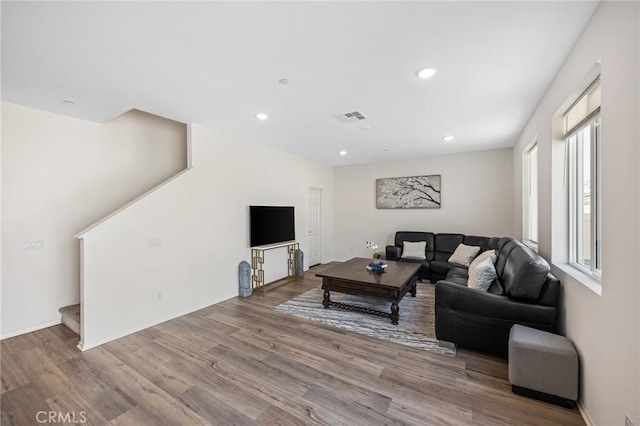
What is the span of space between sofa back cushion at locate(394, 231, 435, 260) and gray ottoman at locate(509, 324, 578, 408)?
11.2ft

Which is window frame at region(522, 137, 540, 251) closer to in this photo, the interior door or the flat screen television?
the flat screen television

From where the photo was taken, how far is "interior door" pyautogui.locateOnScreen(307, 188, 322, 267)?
20.8 ft

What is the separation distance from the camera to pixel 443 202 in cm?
571

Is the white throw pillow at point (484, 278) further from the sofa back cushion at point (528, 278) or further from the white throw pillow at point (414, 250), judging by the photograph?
the white throw pillow at point (414, 250)

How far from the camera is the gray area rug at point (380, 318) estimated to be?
2.80m

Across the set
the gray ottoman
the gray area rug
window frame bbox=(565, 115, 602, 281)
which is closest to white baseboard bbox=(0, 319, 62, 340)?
the gray area rug

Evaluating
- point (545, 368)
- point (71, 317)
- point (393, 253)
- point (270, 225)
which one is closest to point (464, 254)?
point (393, 253)

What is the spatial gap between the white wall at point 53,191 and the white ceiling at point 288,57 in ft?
1.02

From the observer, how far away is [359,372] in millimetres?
2236

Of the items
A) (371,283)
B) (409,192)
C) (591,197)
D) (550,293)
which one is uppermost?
(409,192)

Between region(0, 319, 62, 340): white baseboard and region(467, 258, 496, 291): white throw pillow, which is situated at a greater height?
region(467, 258, 496, 291): white throw pillow

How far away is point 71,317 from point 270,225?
9.42ft

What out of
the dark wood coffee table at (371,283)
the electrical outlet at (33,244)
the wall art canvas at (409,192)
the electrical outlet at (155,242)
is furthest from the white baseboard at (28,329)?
the wall art canvas at (409,192)

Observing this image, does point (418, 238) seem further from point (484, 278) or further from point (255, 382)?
point (255, 382)
